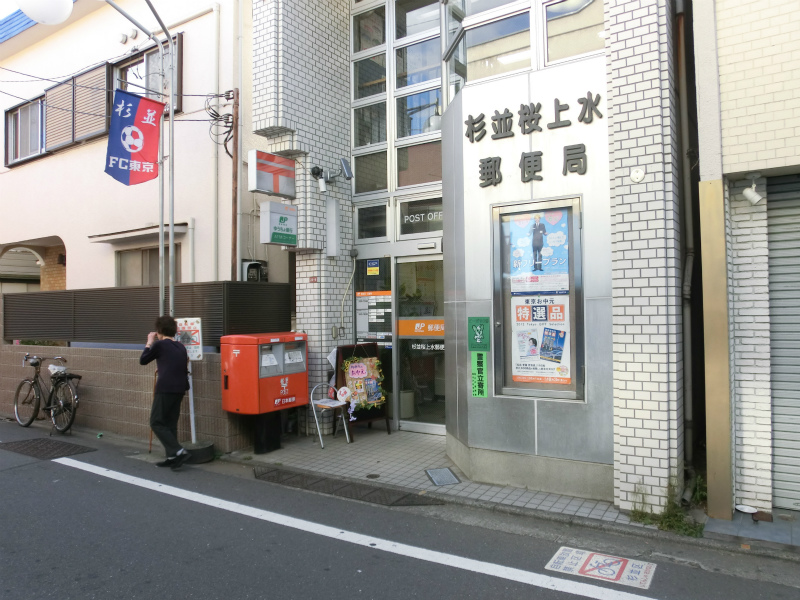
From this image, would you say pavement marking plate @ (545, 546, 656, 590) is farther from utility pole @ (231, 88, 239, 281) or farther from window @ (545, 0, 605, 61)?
utility pole @ (231, 88, 239, 281)

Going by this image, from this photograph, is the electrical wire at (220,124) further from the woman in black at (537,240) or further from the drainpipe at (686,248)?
the drainpipe at (686,248)

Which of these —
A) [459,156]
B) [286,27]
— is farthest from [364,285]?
[286,27]

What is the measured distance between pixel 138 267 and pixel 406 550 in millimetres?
9066

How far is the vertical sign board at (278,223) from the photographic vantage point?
8117 millimetres

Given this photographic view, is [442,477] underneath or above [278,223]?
underneath

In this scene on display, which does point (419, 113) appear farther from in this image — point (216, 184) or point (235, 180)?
point (216, 184)

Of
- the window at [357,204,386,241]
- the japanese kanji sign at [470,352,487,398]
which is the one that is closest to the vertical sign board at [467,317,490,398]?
the japanese kanji sign at [470,352,487,398]

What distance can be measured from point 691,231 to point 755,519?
273cm

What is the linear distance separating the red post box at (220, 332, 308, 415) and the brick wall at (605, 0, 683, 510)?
4417 millimetres

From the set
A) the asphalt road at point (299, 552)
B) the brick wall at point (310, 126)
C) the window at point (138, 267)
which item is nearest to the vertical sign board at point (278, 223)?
the brick wall at point (310, 126)

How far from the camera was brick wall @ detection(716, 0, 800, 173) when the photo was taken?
488 cm

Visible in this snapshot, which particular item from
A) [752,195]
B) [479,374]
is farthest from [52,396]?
[752,195]

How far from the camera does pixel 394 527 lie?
205 inches

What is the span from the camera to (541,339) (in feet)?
19.6
